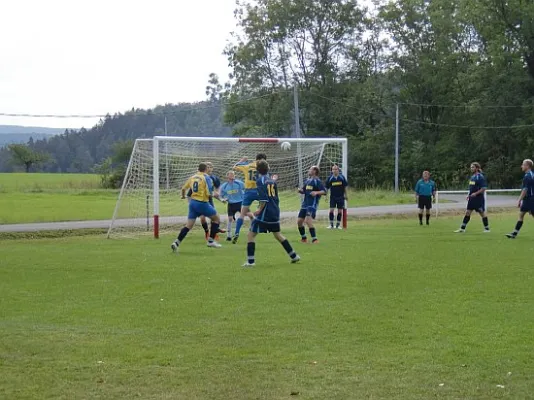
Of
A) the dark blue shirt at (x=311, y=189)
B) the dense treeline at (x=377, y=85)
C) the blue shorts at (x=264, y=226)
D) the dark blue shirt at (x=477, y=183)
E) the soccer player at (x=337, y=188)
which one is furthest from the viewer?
the dense treeline at (x=377, y=85)

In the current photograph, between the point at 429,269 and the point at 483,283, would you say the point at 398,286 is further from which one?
the point at 429,269

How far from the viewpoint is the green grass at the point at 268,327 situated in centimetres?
678

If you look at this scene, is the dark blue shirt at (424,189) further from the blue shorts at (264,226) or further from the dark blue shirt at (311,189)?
the blue shorts at (264,226)

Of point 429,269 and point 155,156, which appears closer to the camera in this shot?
point 429,269

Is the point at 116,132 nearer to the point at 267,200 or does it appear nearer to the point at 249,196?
the point at 249,196

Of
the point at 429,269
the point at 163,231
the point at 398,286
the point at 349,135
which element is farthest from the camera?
the point at 349,135

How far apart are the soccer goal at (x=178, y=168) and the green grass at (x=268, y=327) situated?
7330 millimetres

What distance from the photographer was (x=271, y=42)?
231 ft

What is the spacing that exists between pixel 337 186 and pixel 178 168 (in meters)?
5.07

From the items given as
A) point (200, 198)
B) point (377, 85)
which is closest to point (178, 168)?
point (200, 198)

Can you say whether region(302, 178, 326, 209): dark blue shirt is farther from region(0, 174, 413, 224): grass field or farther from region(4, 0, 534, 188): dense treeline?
region(4, 0, 534, 188): dense treeline

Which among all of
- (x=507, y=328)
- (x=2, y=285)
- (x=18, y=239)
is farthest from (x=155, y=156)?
(x=507, y=328)

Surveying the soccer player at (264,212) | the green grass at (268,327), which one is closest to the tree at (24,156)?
the green grass at (268,327)

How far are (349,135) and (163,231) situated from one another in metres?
46.3
